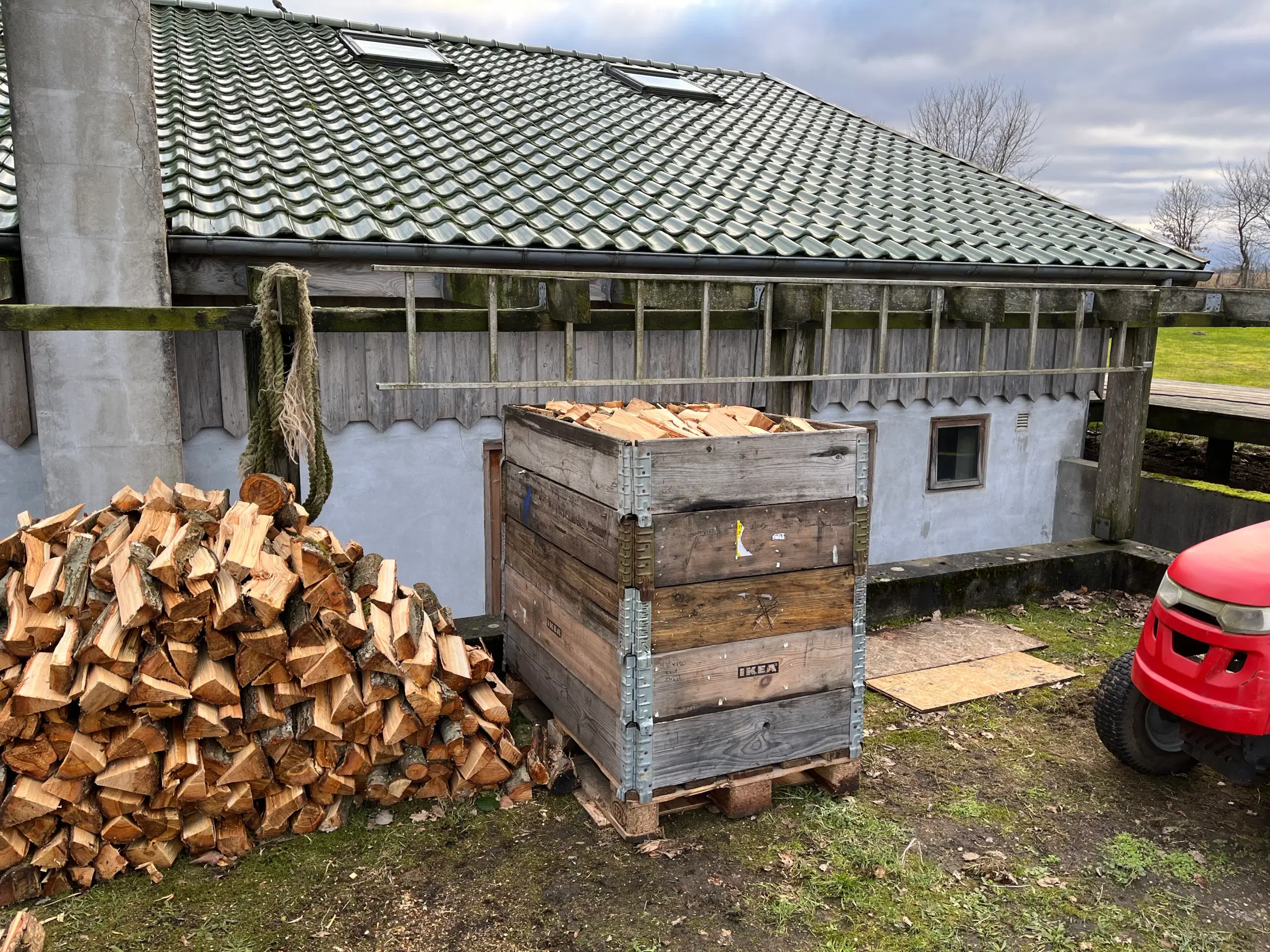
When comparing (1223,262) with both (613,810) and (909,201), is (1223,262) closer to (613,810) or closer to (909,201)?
(909,201)

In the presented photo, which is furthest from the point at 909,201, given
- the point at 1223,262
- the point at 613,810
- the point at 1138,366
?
the point at 1223,262

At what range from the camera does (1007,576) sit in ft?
24.0

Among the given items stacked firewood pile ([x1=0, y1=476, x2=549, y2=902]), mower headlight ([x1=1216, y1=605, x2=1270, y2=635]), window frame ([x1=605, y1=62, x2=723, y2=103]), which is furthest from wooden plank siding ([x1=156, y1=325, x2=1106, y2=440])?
window frame ([x1=605, y1=62, x2=723, y2=103])

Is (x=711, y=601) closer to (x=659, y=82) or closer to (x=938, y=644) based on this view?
(x=938, y=644)

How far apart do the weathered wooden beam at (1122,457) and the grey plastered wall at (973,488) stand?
1785 mm

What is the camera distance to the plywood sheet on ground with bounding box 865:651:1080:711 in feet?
18.3

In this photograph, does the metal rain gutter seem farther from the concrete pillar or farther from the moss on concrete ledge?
the moss on concrete ledge

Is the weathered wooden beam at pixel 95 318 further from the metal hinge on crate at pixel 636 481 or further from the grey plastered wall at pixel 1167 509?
the grey plastered wall at pixel 1167 509

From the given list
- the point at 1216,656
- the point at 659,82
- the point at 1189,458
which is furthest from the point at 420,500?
the point at 1189,458

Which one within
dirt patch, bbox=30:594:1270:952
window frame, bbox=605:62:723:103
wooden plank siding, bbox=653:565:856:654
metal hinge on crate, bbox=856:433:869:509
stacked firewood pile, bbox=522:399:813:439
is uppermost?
window frame, bbox=605:62:723:103

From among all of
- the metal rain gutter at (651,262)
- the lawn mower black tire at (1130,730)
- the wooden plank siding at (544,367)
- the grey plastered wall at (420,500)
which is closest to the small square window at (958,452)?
the wooden plank siding at (544,367)

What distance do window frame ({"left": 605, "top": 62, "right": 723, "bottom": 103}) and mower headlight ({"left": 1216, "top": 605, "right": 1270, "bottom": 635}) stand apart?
1016 cm

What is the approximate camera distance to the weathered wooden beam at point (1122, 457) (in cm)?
783

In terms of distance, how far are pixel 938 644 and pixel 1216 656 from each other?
273 cm
